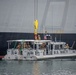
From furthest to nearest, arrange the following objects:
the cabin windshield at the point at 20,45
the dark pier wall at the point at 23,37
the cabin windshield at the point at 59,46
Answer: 1. the dark pier wall at the point at 23,37
2. the cabin windshield at the point at 59,46
3. the cabin windshield at the point at 20,45

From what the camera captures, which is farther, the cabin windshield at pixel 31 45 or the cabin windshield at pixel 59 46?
the cabin windshield at pixel 59 46

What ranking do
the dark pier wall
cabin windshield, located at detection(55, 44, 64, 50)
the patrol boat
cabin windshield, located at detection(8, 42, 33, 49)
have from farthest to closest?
the dark pier wall, cabin windshield, located at detection(55, 44, 64, 50), cabin windshield, located at detection(8, 42, 33, 49), the patrol boat

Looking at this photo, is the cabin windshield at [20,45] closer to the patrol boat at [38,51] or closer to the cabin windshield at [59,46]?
the patrol boat at [38,51]

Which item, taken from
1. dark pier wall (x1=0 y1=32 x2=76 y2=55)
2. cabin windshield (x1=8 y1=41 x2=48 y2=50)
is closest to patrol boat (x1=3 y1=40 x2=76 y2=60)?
cabin windshield (x1=8 y1=41 x2=48 y2=50)

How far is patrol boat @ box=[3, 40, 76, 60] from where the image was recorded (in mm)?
57344

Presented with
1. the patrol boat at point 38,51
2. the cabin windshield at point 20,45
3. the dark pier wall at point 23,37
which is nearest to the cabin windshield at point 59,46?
→ the patrol boat at point 38,51

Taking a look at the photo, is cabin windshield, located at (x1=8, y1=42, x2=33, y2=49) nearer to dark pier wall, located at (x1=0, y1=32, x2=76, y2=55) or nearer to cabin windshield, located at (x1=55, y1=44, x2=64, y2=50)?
dark pier wall, located at (x1=0, y1=32, x2=76, y2=55)

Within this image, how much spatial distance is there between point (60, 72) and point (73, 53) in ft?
69.7

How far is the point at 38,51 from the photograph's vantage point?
58.2 m

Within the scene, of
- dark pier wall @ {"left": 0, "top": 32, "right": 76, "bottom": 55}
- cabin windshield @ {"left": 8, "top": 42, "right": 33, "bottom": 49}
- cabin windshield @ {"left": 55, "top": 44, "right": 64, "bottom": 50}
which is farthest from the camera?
dark pier wall @ {"left": 0, "top": 32, "right": 76, "bottom": 55}

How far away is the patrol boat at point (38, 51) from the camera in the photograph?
188 ft

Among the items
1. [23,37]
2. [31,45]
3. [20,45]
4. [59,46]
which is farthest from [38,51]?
[23,37]

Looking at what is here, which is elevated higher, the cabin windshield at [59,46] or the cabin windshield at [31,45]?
the cabin windshield at [31,45]

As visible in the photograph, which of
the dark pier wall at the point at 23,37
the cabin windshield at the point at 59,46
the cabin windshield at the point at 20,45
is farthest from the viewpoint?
Answer: the dark pier wall at the point at 23,37
